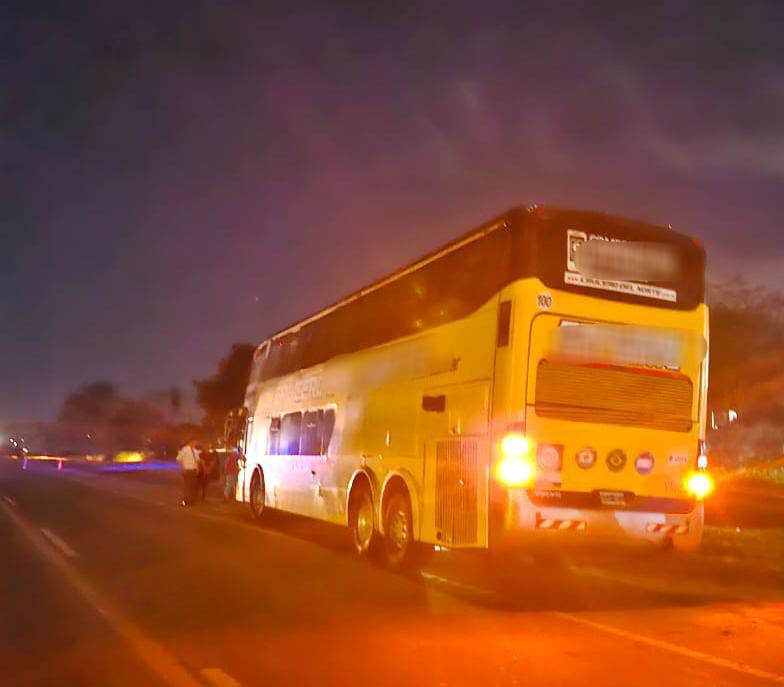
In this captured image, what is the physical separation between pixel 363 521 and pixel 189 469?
12511 mm

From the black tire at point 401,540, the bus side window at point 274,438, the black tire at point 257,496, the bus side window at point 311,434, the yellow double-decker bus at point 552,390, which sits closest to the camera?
the yellow double-decker bus at point 552,390

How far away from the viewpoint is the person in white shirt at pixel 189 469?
2658 centimetres

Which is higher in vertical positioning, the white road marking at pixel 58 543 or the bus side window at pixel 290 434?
the bus side window at pixel 290 434

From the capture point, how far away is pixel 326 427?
Result: 56.4 feet

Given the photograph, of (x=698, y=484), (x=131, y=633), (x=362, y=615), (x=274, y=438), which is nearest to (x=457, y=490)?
(x=362, y=615)

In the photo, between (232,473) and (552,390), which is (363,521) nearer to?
(552,390)

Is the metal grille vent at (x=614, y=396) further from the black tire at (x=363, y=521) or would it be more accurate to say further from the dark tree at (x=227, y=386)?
the dark tree at (x=227, y=386)

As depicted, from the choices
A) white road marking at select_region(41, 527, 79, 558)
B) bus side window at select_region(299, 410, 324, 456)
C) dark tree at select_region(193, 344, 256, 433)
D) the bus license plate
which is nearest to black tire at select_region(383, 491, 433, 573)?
the bus license plate

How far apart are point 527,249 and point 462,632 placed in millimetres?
4137

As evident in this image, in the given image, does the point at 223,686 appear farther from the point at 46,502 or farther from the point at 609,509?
the point at 46,502

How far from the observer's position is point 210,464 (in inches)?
1133

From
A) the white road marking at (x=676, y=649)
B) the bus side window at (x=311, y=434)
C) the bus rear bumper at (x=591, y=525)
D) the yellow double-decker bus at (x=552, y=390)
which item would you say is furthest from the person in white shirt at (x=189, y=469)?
the white road marking at (x=676, y=649)

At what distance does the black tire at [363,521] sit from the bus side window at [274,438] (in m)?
5.48

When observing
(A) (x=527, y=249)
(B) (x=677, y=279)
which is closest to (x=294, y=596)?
(A) (x=527, y=249)
